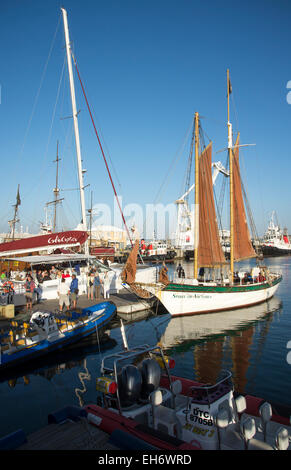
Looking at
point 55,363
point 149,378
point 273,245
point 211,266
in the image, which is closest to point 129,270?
point 55,363

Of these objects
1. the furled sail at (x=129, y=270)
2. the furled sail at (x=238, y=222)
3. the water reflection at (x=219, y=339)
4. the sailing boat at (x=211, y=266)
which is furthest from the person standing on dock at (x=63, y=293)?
the furled sail at (x=238, y=222)

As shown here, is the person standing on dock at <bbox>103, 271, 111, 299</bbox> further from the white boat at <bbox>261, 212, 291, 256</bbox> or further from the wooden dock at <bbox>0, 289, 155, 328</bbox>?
the white boat at <bbox>261, 212, 291, 256</bbox>

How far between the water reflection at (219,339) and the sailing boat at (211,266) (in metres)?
0.91

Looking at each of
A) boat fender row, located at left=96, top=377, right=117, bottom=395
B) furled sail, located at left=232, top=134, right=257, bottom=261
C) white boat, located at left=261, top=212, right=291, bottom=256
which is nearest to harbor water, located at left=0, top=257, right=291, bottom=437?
boat fender row, located at left=96, top=377, right=117, bottom=395

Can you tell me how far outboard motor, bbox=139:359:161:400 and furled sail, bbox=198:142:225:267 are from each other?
1736 cm

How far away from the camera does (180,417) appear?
6.24 meters

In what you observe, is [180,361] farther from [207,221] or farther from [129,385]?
[207,221]

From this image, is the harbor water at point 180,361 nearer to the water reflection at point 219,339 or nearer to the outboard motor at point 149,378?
the water reflection at point 219,339

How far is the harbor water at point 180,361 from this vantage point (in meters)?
9.84

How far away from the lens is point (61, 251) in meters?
29.8

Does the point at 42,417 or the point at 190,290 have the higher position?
the point at 190,290

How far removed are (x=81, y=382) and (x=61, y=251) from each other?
19850 millimetres
